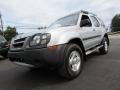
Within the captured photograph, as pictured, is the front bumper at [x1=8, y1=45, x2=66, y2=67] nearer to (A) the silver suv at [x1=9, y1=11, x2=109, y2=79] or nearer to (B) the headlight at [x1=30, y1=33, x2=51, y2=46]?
(A) the silver suv at [x1=9, y1=11, x2=109, y2=79]

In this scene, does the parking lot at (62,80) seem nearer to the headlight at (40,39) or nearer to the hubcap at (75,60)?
the hubcap at (75,60)

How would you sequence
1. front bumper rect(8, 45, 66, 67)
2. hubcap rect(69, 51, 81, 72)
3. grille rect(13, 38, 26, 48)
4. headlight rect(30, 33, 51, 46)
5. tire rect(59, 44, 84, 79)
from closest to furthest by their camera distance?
front bumper rect(8, 45, 66, 67)
headlight rect(30, 33, 51, 46)
tire rect(59, 44, 84, 79)
grille rect(13, 38, 26, 48)
hubcap rect(69, 51, 81, 72)

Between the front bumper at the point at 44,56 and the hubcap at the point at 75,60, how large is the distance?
503 mm

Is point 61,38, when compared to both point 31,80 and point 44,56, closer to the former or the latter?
point 44,56

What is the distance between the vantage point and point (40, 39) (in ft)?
12.1

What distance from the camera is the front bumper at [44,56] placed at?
3.55m

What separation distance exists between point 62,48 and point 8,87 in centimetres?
168

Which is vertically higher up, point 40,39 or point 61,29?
point 61,29

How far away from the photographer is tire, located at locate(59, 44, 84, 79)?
3.86m

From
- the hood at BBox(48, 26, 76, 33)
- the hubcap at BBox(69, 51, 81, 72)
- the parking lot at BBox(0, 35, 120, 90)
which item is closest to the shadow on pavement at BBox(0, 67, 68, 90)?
the parking lot at BBox(0, 35, 120, 90)

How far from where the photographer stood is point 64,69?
3.84 meters

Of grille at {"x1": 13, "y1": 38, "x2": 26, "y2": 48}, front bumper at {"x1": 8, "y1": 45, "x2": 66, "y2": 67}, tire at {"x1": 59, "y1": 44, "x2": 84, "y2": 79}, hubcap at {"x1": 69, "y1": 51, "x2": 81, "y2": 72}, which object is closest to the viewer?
front bumper at {"x1": 8, "y1": 45, "x2": 66, "y2": 67}

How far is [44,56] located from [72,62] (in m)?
0.96

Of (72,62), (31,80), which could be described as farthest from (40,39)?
(31,80)
